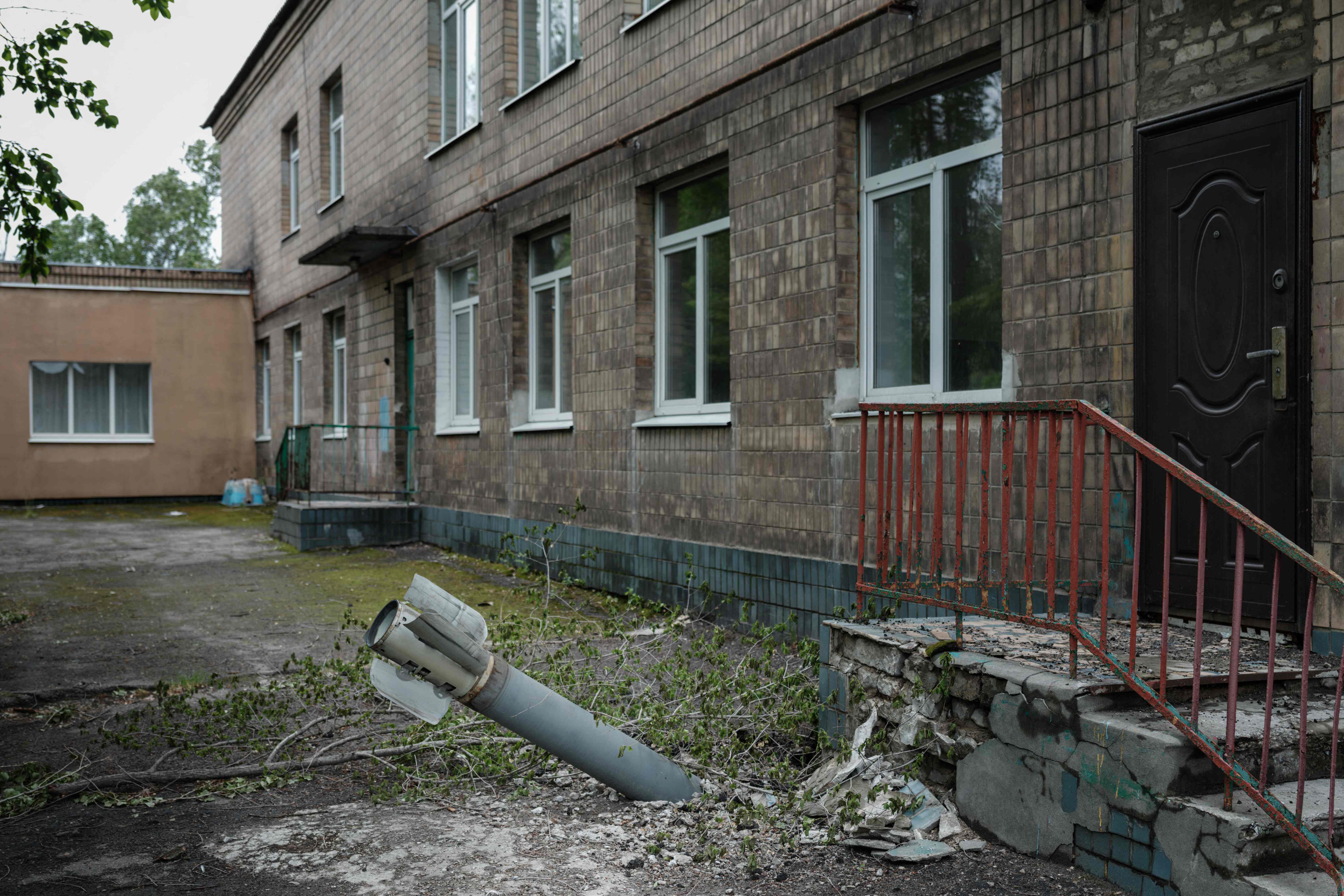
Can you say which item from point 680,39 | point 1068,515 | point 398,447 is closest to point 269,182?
point 398,447

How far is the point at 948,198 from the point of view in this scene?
6.27 metres

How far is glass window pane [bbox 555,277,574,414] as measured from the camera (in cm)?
1026

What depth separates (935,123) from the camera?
6.33 m

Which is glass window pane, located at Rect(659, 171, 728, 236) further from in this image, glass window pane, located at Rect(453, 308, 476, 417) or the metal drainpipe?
the metal drainpipe

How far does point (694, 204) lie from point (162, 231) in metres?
52.0

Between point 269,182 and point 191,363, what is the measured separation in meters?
3.45

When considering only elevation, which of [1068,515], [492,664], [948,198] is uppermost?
[948,198]

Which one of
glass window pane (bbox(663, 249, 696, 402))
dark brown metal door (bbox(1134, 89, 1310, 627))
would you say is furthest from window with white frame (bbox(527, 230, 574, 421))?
dark brown metal door (bbox(1134, 89, 1310, 627))

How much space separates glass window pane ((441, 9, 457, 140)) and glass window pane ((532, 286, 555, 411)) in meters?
3.04

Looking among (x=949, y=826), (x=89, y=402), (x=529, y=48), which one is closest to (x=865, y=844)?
(x=949, y=826)

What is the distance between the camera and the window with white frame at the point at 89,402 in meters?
19.6

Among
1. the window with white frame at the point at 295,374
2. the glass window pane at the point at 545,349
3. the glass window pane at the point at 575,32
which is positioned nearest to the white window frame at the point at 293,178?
the window with white frame at the point at 295,374

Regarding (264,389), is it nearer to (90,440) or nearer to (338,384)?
(90,440)

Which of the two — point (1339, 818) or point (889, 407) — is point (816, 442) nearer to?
point (889, 407)
